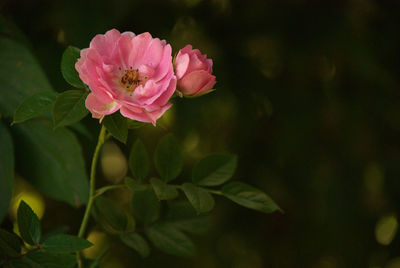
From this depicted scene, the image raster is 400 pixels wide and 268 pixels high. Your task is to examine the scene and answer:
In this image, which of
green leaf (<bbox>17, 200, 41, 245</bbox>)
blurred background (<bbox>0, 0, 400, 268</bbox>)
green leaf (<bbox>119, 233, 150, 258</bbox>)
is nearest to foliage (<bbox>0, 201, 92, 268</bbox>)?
green leaf (<bbox>17, 200, 41, 245</bbox>)

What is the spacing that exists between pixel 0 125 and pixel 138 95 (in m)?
0.23

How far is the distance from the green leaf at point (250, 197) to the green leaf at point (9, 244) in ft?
0.58

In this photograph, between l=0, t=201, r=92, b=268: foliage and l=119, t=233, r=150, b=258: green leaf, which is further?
l=119, t=233, r=150, b=258: green leaf

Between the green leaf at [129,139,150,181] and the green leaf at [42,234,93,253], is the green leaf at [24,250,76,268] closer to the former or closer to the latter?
the green leaf at [42,234,93,253]

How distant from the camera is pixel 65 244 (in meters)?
0.40

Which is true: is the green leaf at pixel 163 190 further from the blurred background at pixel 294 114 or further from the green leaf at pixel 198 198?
the blurred background at pixel 294 114

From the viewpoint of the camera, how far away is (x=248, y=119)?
0.93 m

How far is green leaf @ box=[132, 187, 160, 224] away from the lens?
53cm

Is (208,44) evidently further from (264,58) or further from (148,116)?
(148,116)

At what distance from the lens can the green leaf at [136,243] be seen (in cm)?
50

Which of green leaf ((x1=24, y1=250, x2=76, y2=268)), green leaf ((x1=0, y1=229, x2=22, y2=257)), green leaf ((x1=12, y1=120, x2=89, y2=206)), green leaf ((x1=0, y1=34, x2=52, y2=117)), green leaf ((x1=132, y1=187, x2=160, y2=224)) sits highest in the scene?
green leaf ((x1=0, y1=34, x2=52, y2=117))

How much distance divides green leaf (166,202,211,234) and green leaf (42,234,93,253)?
0.15 meters

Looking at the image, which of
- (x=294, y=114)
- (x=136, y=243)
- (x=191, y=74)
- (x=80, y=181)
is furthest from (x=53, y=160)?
(x=294, y=114)

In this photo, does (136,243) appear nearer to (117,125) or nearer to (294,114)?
(117,125)
